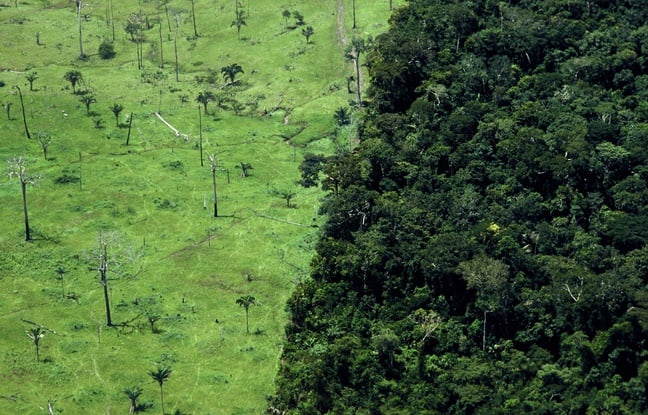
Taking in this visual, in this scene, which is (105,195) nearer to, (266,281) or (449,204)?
(266,281)

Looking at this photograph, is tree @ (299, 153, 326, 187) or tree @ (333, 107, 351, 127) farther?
tree @ (333, 107, 351, 127)

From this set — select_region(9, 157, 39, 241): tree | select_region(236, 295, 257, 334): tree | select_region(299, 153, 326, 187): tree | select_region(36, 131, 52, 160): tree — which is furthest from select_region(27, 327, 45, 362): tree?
select_region(299, 153, 326, 187): tree

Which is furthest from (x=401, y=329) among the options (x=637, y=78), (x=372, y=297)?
(x=637, y=78)

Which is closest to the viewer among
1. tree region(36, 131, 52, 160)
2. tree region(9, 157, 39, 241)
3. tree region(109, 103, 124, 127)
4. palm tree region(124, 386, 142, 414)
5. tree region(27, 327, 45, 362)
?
palm tree region(124, 386, 142, 414)

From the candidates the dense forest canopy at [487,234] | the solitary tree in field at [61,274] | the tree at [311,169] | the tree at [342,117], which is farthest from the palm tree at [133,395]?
the tree at [342,117]

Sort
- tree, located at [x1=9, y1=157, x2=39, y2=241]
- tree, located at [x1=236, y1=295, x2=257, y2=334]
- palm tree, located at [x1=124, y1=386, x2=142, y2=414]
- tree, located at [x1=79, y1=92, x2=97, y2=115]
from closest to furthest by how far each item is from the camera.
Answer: palm tree, located at [x1=124, y1=386, x2=142, y2=414]
tree, located at [x1=236, y1=295, x2=257, y2=334]
tree, located at [x1=9, y1=157, x2=39, y2=241]
tree, located at [x1=79, y1=92, x2=97, y2=115]

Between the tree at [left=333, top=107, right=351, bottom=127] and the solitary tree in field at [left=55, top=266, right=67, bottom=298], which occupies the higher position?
the tree at [left=333, top=107, right=351, bottom=127]

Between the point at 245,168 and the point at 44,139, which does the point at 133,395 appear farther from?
the point at 44,139

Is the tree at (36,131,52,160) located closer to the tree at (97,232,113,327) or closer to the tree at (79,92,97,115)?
the tree at (79,92,97,115)
